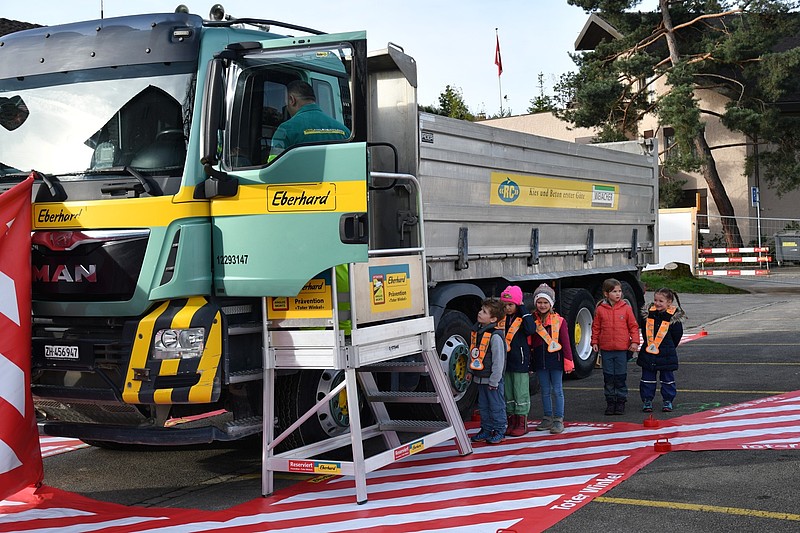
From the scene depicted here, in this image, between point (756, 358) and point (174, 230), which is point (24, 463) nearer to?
point (174, 230)

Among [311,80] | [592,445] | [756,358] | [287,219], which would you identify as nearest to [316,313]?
[287,219]

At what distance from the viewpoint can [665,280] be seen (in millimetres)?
25172

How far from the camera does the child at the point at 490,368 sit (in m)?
7.69

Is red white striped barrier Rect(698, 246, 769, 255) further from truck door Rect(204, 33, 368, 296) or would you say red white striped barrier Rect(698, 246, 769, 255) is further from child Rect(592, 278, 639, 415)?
truck door Rect(204, 33, 368, 296)

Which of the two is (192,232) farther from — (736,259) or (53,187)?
(736,259)

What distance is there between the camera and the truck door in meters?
6.03

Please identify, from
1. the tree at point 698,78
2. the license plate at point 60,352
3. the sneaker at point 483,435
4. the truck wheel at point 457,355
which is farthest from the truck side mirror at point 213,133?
the tree at point 698,78

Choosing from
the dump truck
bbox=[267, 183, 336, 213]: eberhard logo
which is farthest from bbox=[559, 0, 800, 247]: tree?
bbox=[267, 183, 336, 213]: eberhard logo

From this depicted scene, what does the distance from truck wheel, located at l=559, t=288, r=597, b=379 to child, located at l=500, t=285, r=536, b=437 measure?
266cm

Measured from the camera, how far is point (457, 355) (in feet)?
27.7

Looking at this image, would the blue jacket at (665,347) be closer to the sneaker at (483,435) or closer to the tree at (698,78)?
the sneaker at (483,435)

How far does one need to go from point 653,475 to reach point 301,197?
120 inches

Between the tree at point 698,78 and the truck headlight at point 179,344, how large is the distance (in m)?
27.5

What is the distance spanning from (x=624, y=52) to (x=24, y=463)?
3124 cm
